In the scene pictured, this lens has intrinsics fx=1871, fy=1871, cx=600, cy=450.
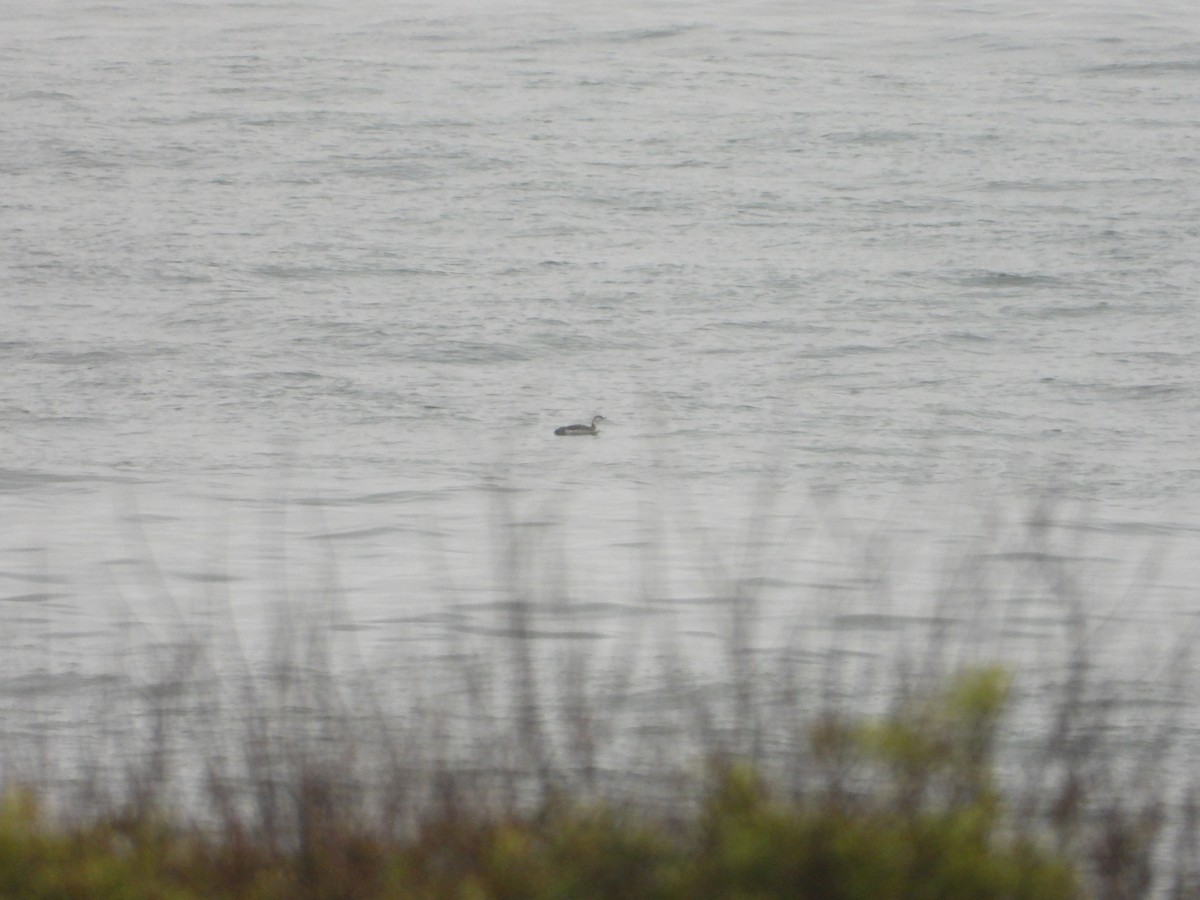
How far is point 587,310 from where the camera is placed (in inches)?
624

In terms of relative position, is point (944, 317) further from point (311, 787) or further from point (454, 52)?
point (311, 787)

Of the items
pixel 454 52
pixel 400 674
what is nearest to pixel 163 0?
pixel 454 52

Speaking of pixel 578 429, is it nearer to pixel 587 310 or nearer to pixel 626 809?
pixel 587 310

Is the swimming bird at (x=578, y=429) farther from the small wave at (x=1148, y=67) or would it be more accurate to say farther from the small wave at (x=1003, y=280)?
the small wave at (x=1148, y=67)

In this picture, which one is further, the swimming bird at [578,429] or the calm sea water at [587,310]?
the swimming bird at [578,429]

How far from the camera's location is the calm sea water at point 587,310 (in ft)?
23.3

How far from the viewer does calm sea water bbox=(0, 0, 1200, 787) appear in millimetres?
7102

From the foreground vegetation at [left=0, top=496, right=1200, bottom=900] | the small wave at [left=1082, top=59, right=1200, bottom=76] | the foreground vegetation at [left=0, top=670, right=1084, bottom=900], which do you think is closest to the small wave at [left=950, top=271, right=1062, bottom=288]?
the small wave at [left=1082, top=59, right=1200, bottom=76]

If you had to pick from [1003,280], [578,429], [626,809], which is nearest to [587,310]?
[1003,280]

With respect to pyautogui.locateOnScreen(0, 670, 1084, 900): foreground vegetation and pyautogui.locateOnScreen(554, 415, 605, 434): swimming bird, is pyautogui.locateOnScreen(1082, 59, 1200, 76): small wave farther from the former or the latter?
pyautogui.locateOnScreen(0, 670, 1084, 900): foreground vegetation

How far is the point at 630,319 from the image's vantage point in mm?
15609

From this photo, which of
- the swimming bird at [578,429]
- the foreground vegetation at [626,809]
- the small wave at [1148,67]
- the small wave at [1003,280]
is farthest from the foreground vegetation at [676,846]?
the small wave at [1148,67]

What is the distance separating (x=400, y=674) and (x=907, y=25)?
857 inches

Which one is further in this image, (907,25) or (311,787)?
(907,25)
